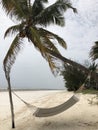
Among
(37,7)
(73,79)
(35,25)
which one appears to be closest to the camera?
(35,25)

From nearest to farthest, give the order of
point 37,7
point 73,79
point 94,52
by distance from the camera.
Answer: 1. point 37,7
2. point 94,52
3. point 73,79

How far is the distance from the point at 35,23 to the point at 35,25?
2.7 inches

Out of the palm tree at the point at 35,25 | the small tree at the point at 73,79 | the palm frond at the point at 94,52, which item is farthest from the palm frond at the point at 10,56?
the small tree at the point at 73,79

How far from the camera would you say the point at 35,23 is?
34.2 ft

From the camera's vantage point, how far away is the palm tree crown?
27.7ft

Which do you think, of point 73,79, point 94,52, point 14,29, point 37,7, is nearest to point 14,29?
point 14,29

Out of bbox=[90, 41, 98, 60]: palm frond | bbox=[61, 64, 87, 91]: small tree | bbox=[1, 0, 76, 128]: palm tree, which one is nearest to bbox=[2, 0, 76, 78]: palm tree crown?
bbox=[1, 0, 76, 128]: palm tree

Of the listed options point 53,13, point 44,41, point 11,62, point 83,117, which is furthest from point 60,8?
point 83,117

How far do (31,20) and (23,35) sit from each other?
1115 millimetres

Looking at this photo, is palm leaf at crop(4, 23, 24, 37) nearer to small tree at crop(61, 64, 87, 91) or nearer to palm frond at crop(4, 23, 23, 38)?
palm frond at crop(4, 23, 23, 38)

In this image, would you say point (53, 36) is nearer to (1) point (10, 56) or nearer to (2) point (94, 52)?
(1) point (10, 56)

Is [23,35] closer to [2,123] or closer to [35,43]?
[35,43]

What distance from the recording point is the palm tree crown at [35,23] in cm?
844

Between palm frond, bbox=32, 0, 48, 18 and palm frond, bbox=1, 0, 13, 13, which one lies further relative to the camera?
palm frond, bbox=32, 0, 48, 18
